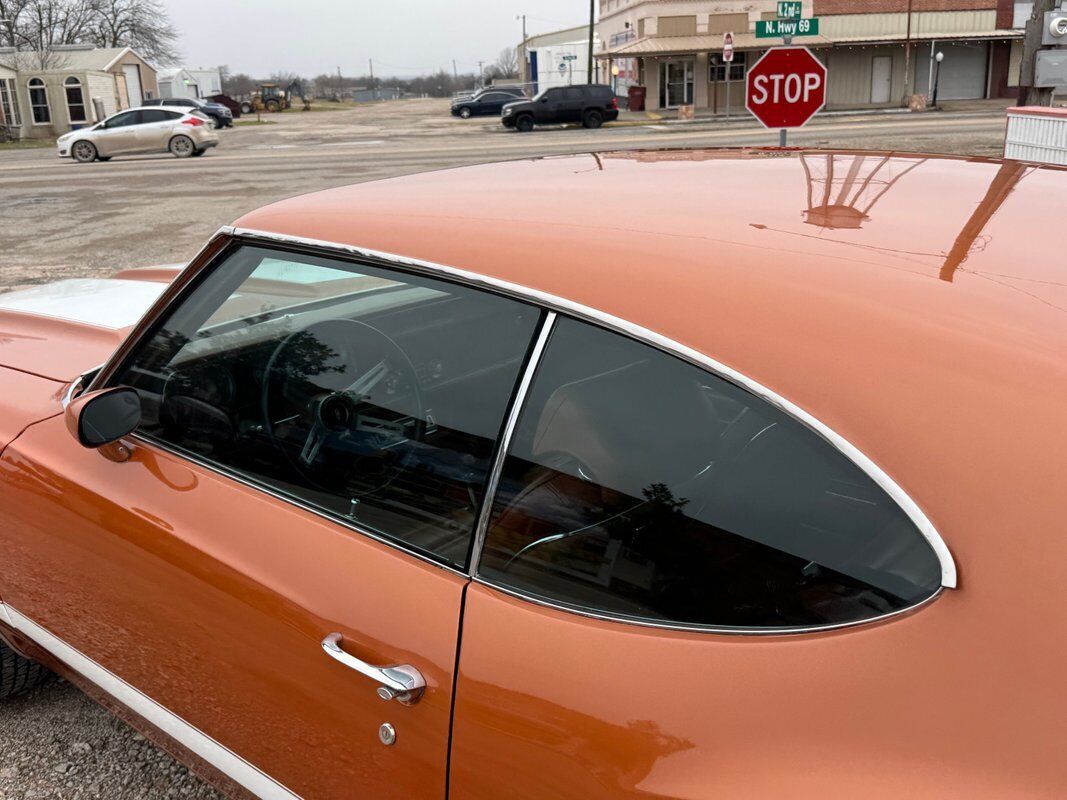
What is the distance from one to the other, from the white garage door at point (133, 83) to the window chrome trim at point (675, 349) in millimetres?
59519

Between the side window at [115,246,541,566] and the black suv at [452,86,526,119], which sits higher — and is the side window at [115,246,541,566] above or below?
below

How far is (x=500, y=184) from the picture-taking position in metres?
2.12

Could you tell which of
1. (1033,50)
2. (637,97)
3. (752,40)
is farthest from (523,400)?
(637,97)

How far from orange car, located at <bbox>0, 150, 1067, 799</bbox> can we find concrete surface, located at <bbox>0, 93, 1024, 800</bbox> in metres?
0.56

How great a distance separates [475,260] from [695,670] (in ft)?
2.51

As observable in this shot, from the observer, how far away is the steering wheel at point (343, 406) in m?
1.83

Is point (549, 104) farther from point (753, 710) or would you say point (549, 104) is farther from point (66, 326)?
point (753, 710)

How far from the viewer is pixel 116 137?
30156 millimetres

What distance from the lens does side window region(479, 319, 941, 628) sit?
122 centimetres

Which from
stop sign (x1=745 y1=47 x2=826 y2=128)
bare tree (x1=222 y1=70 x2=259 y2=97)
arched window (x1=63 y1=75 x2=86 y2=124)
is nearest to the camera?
stop sign (x1=745 y1=47 x2=826 y2=128)

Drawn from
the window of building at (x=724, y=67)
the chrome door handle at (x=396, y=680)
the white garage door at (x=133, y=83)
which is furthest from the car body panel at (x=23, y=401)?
the white garage door at (x=133, y=83)

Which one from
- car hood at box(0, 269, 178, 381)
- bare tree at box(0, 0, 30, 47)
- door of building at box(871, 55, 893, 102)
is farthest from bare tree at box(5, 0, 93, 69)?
car hood at box(0, 269, 178, 381)

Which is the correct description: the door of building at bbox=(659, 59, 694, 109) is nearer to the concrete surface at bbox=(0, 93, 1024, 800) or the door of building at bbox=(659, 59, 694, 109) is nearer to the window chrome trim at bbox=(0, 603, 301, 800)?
the concrete surface at bbox=(0, 93, 1024, 800)

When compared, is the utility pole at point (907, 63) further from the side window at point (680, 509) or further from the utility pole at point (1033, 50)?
the side window at point (680, 509)
